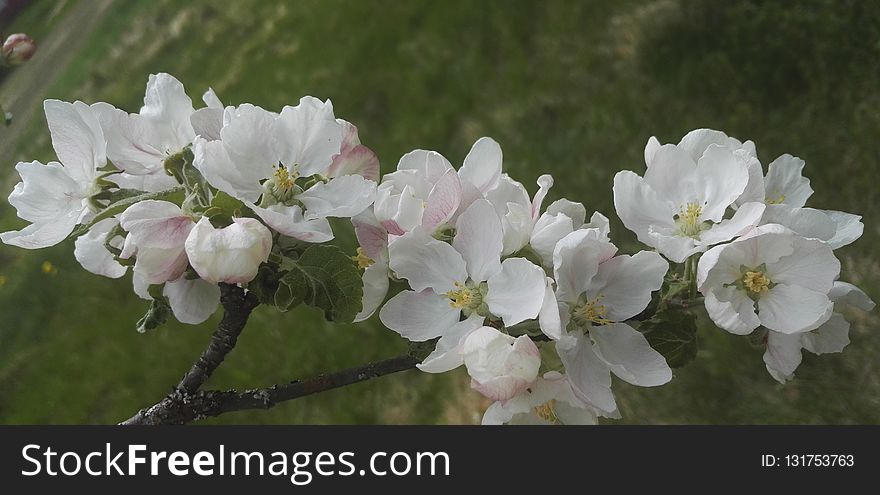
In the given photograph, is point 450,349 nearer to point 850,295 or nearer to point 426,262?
point 426,262

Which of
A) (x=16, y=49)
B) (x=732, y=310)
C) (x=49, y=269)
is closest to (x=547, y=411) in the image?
(x=732, y=310)

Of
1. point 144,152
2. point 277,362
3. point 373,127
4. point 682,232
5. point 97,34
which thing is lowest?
point 277,362

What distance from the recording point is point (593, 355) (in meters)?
0.46

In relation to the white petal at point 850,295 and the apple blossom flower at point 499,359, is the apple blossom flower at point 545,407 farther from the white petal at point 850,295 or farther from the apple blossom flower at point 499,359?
the white petal at point 850,295

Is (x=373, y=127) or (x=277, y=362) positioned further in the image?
(x=373, y=127)

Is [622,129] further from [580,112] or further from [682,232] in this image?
[682,232]

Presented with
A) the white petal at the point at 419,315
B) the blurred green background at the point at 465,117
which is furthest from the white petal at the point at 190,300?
the blurred green background at the point at 465,117

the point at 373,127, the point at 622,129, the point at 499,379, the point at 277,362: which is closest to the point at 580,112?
the point at 622,129

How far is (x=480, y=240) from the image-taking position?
45 cm

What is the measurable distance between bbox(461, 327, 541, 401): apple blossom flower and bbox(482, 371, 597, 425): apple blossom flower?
0.02m

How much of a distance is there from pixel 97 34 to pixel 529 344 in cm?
177

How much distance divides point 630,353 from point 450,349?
0.33 feet

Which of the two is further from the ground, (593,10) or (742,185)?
(742,185)

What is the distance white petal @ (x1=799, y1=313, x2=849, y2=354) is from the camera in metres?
0.49
